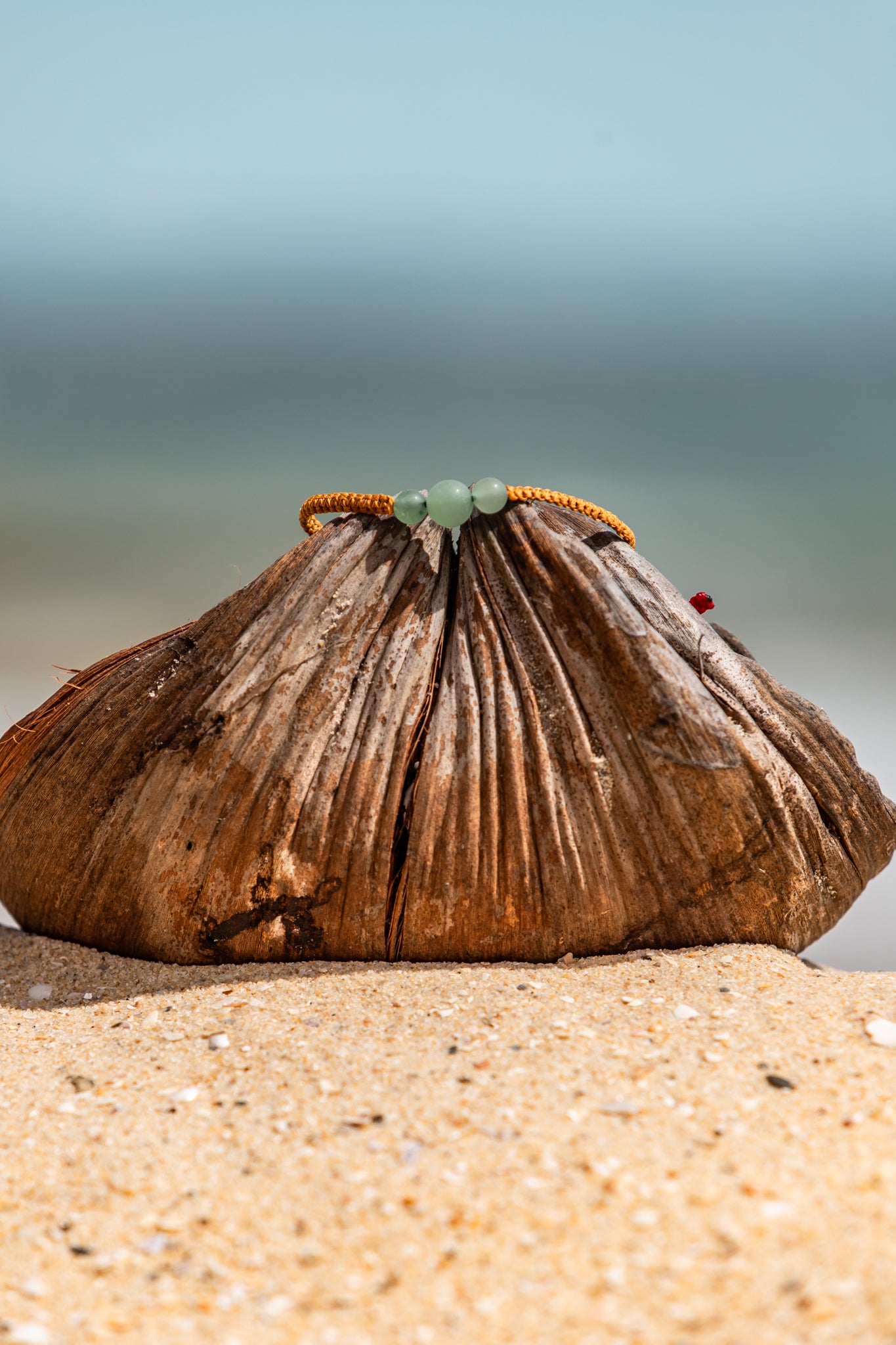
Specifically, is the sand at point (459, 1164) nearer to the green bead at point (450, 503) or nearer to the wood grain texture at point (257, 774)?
the wood grain texture at point (257, 774)

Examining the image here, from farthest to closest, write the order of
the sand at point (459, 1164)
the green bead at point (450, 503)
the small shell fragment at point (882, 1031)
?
the green bead at point (450, 503) → the small shell fragment at point (882, 1031) → the sand at point (459, 1164)

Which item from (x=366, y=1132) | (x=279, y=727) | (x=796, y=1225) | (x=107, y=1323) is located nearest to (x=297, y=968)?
(x=279, y=727)

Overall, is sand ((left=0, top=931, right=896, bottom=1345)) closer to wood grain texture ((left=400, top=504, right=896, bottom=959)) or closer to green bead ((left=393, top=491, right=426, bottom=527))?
wood grain texture ((left=400, top=504, right=896, bottom=959))

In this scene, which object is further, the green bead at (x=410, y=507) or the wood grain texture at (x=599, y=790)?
the green bead at (x=410, y=507)

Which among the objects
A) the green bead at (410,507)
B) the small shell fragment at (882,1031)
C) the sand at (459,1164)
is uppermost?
the green bead at (410,507)

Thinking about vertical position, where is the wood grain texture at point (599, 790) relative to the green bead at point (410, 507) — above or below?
below

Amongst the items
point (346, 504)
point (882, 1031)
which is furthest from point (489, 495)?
point (882, 1031)

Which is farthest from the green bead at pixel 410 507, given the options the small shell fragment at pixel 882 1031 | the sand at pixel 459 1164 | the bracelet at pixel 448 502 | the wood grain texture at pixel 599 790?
the small shell fragment at pixel 882 1031
